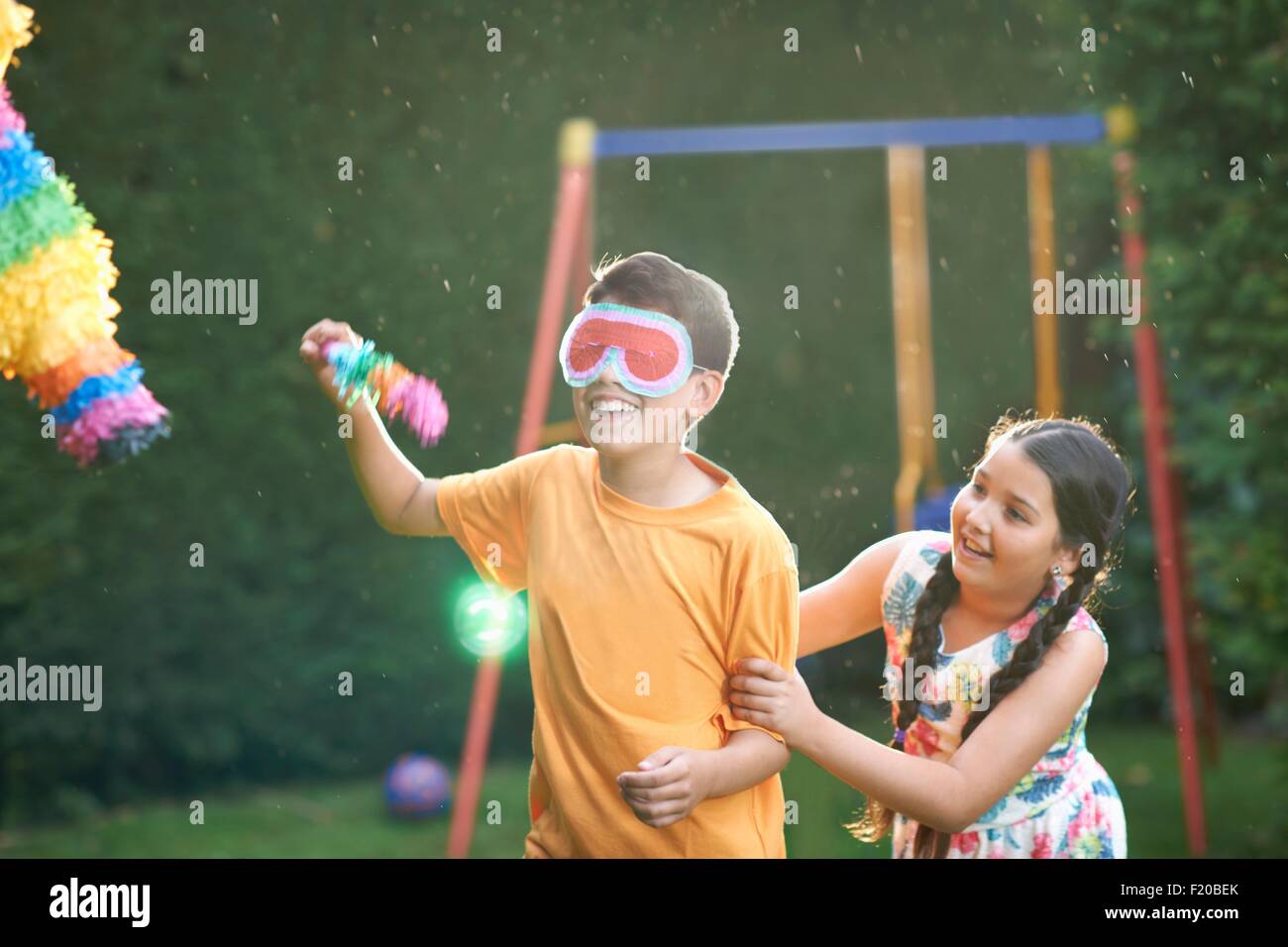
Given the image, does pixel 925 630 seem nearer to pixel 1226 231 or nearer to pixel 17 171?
pixel 17 171

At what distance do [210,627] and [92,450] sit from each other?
2.83m

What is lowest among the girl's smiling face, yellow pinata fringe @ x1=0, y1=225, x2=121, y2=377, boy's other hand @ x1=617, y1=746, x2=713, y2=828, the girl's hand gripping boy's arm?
boy's other hand @ x1=617, y1=746, x2=713, y2=828

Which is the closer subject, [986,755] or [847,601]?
[986,755]

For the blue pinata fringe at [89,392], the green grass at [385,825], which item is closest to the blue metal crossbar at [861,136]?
the green grass at [385,825]

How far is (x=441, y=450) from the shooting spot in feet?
16.3

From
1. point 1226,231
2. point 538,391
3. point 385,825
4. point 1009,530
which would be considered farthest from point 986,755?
point 385,825

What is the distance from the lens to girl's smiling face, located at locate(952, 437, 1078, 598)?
218 cm

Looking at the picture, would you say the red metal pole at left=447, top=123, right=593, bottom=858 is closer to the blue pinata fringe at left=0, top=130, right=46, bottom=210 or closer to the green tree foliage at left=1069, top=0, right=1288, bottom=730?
the green tree foliage at left=1069, top=0, right=1288, bottom=730

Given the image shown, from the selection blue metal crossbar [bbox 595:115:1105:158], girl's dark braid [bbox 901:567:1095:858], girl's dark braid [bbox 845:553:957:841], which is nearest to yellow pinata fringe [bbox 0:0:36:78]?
girl's dark braid [bbox 845:553:957:841]

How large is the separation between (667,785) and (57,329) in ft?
3.41

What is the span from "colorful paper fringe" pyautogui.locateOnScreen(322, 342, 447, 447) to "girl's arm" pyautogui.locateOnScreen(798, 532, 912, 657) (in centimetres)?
67

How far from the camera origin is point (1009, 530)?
218 cm

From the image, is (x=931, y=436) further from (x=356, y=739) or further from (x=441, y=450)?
(x=356, y=739)
